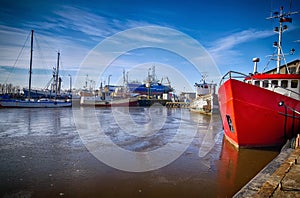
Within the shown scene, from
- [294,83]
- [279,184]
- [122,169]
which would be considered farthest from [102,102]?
[279,184]

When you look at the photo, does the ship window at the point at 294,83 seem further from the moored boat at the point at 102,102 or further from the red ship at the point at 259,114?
the moored boat at the point at 102,102

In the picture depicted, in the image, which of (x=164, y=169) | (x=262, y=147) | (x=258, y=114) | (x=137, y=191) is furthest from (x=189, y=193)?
(x=262, y=147)

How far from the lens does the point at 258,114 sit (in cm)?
786

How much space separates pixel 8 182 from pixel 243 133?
Answer: 8.47 metres

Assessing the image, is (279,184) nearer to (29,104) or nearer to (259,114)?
(259,114)

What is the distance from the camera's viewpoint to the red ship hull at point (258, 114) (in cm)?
786

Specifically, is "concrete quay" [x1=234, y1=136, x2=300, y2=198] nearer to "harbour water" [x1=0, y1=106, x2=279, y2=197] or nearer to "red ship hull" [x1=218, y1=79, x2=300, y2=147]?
"harbour water" [x1=0, y1=106, x2=279, y2=197]

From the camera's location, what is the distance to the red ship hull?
25.8 feet

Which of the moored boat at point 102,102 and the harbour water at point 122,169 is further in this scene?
the moored boat at point 102,102

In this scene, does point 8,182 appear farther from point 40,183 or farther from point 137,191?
point 137,191

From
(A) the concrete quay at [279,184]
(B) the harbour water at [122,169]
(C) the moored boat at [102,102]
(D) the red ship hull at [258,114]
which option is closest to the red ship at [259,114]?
(D) the red ship hull at [258,114]

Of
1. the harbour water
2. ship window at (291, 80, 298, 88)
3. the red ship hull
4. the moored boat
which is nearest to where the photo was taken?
the harbour water

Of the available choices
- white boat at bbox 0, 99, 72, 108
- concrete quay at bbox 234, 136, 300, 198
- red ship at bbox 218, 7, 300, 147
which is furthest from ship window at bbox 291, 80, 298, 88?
white boat at bbox 0, 99, 72, 108

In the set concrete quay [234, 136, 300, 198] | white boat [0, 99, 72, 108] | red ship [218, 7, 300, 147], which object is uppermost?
red ship [218, 7, 300, 147]
